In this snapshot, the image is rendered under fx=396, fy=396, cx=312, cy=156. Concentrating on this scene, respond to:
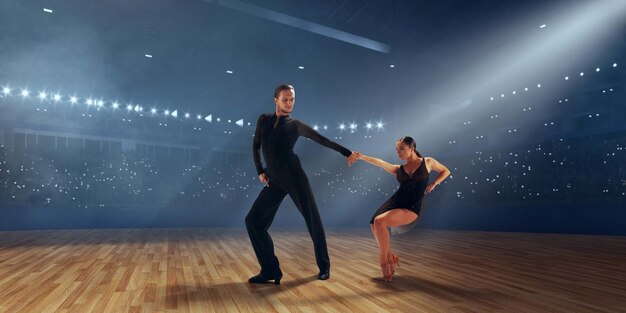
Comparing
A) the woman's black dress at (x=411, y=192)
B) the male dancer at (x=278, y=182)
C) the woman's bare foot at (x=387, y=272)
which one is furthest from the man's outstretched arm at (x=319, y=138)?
the woman's bare foot at (x=387, y=272)

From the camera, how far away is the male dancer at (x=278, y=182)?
2967 millimetres

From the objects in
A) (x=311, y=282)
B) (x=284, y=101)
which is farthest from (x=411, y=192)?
(x=284, y=101)

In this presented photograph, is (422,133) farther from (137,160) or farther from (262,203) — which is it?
(262,203)

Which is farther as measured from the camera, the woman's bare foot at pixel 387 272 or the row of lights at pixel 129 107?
the row of lights at pixel 129 107

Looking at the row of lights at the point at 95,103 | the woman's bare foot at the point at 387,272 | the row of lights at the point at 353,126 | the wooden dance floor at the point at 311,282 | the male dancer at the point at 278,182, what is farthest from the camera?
the row of lights at the point at 353,126

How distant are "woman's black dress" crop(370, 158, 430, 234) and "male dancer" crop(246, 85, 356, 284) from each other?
19.3 inches

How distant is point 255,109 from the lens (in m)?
11.9

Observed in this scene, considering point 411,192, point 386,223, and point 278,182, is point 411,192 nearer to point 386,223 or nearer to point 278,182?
point 386,223

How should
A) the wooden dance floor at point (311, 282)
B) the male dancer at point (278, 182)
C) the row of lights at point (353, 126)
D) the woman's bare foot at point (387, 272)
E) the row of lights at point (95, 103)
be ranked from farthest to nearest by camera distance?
the row of lights at point (353, 126)
the row of lights at point (95, 103)
the woman's bare foot at point (387, 272)
the male dancer at point (278, 182)
the wooden dance floor at point (311, 282)

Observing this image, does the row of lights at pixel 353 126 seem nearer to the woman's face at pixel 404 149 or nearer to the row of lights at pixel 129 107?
the row of lights at pixel 129 107

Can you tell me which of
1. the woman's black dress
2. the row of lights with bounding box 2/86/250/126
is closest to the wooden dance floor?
the woman's black dress

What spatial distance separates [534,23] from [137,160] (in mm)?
9916

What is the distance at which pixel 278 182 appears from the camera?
3.01 m

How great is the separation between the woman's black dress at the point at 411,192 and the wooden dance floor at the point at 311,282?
1.86 feet
